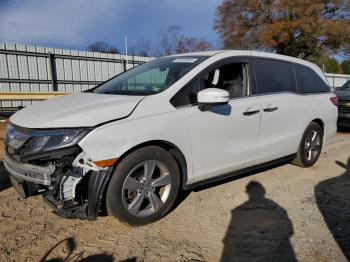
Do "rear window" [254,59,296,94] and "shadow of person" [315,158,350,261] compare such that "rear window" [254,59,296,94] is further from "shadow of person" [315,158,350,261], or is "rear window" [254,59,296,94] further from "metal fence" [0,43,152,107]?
"metal fence" [0,43,152,107]

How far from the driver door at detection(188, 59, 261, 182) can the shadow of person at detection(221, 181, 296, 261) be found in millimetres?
534

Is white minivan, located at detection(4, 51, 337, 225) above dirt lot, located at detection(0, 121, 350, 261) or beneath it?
above

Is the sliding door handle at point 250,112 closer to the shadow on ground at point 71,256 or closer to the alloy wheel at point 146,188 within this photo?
the alloy wheel at point 146,188

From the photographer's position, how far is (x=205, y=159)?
405cm

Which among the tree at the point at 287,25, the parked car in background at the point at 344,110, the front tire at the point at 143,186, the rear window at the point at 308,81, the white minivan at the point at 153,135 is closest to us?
the white minivan at the point at 153,135

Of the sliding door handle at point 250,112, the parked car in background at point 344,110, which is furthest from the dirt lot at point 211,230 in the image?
the parked car in background at point 344,110

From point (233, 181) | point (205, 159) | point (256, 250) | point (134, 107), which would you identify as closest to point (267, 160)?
point (233, 181)

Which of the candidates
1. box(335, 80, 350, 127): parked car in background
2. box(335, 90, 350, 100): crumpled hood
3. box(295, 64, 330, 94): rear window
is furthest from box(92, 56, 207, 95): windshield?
box(335, 90, 350, 100): crumpled hood

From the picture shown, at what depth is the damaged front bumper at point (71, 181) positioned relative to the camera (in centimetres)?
327

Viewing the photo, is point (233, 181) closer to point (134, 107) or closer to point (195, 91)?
point (195, 91)

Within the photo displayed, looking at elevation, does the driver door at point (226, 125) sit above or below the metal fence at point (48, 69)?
below

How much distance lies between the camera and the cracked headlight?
321 cm

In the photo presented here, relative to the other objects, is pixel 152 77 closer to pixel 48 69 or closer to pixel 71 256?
pixel 71 256

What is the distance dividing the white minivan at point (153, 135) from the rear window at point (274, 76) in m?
0.02
